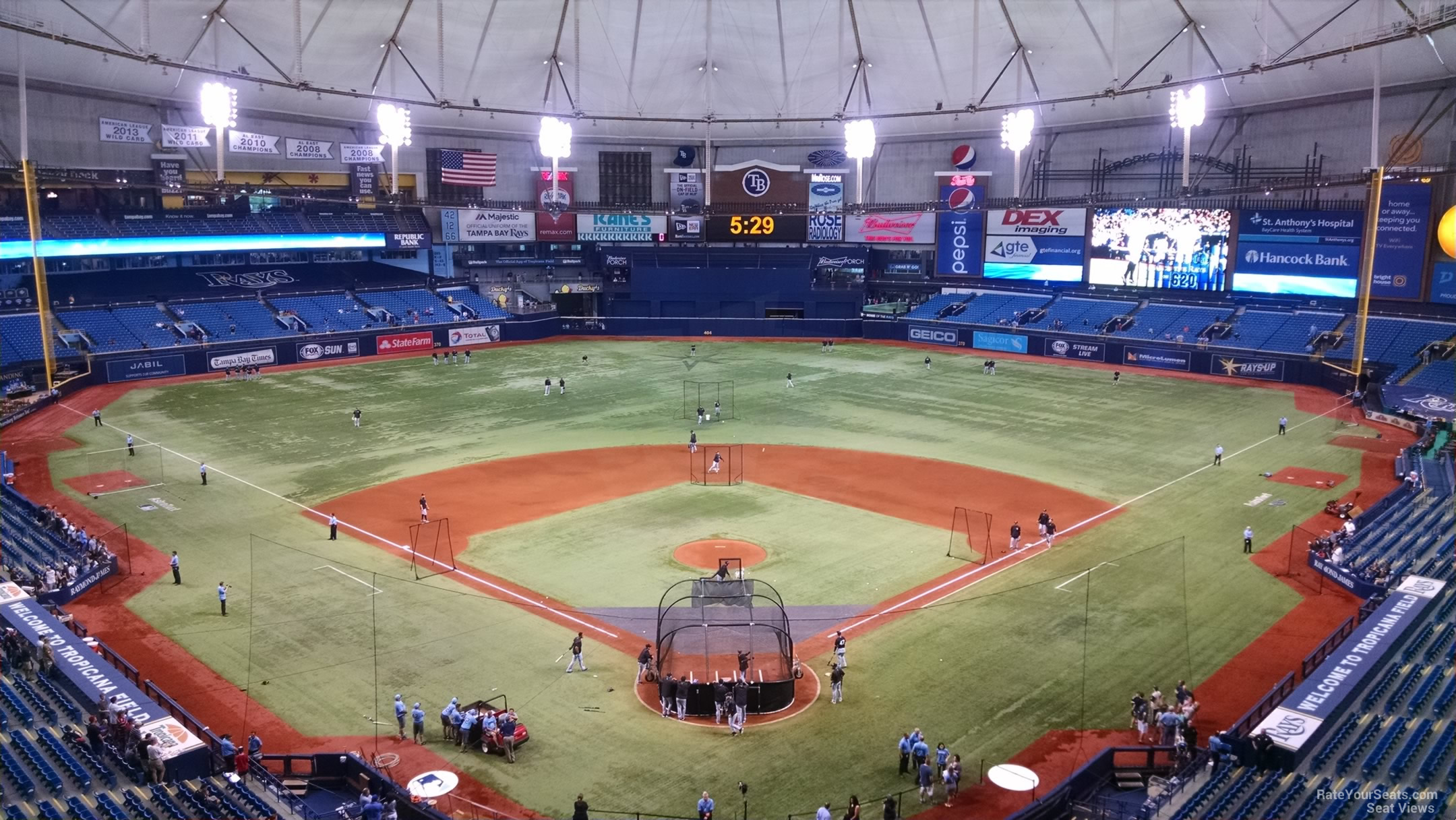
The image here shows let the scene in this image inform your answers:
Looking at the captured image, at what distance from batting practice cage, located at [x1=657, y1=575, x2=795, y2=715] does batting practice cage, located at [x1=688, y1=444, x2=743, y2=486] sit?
1427 cm

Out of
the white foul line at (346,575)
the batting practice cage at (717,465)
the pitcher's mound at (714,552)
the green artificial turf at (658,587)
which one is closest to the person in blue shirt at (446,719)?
the green artificial turf at (658,587)

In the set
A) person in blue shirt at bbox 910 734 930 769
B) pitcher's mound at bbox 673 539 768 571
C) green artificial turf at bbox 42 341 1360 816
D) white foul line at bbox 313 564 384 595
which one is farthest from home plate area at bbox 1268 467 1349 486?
white foul line at bbox 313 564 384 595

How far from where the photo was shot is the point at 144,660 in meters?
25.9

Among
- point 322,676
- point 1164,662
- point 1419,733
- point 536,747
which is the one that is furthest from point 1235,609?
point 322,676

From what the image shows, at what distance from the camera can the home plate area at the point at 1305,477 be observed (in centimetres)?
4128

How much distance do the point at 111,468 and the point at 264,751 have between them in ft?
91.8

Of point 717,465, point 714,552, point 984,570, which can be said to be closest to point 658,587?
point 714,552

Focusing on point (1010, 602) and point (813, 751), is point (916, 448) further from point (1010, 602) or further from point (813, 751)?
point (813, 751)

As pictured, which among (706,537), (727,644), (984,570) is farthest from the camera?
(706,537)

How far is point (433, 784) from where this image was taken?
1873 centimetres

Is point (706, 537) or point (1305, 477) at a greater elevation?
point (1305, 477)

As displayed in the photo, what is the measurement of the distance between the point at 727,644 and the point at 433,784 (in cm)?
876

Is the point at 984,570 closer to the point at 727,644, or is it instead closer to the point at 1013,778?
the point at 727,644

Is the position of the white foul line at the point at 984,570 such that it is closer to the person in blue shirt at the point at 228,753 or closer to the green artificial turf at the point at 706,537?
the green artificial turf at the point at 706,537
